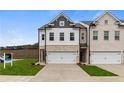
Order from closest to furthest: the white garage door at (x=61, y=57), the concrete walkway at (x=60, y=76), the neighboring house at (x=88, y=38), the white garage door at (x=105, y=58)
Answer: the concrete walkway at (x=60, y=76)
the white garage door at (x=61, y=57)
the white garage door at (x=105, y=58)
the neighboring house at (x=88, y=38)

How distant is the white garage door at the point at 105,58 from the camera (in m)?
31.9

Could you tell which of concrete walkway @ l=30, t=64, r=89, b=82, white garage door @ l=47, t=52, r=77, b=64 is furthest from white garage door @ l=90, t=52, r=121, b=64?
concrete walkway @ l=30, t=64, r=89, b=82

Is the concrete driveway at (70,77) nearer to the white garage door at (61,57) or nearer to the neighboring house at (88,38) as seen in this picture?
the white garage door at (61,57)

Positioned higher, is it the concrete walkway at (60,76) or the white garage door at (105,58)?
the white garage door at (105,58)

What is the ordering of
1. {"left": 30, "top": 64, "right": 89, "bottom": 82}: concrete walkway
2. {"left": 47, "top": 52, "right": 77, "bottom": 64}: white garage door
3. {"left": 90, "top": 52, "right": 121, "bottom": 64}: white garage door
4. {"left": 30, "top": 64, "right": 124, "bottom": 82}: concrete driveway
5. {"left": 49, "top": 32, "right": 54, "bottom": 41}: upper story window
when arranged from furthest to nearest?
{"left": 49, "top": 32, "right": 54, "bottom": 41}: upper story window → {"left": 90, "top": 52, "right": 121, "bottom": 64}: white garage door → {"left": 47, "top": 52, "right": 77, "bottom": 64}: white garage door → {"left": 30, "top": 64, "right": 89, "bottom": 82}: concrete walkway → {"left": 30, "top": 64, "right": 124, "bottom": 82}: concrete driveway

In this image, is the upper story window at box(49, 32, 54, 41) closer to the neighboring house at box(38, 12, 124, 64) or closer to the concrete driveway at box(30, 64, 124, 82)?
the neighboring house at box(38, 12, 124, 64)

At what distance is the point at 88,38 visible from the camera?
111ft

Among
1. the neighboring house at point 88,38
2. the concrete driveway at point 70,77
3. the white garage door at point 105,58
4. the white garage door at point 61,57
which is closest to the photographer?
the concrete driveway at point 70,77

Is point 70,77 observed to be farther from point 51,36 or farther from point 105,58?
point 51,36

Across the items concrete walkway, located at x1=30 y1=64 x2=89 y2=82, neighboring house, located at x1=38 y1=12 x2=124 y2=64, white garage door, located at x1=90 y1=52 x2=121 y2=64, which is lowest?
concrete walkway, located at x1=30 y1=64 x2=89 y2=82

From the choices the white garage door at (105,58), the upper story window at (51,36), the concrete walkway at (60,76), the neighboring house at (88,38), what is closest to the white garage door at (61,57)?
the neighboring house at (88,38)

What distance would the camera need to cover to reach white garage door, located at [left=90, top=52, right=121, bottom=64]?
31.9m

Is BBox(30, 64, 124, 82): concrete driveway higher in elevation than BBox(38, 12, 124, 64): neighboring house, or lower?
lower
